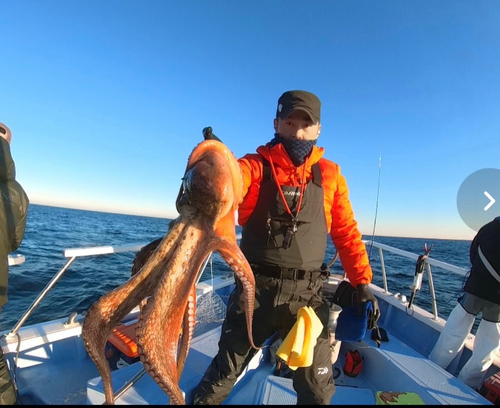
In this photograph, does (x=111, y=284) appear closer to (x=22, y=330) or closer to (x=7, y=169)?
(x=22, y=330)

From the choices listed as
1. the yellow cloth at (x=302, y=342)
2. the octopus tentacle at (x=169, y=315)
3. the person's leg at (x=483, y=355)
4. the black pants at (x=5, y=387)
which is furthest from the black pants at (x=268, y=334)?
the person's leg at (x=483, y=355)

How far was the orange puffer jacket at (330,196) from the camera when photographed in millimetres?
2559

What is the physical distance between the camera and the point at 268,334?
2.64 meters

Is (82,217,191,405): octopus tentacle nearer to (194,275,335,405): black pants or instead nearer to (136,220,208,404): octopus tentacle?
(136,220,208,404): octopus tentacle

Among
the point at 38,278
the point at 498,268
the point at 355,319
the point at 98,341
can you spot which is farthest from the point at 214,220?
the point at 38,278

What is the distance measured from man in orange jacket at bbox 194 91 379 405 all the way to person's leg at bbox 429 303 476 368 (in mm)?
2731

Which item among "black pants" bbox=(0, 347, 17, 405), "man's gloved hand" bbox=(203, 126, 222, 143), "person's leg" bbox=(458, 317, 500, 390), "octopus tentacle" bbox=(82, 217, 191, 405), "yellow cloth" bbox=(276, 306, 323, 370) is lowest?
"black pants" bbox=(0, 347, 17, 405)

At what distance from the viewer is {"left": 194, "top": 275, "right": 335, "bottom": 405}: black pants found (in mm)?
2487

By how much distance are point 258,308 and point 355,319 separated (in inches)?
46.5

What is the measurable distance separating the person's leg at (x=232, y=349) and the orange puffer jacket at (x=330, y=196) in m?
0.84

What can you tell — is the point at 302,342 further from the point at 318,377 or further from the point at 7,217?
the point at 7,217

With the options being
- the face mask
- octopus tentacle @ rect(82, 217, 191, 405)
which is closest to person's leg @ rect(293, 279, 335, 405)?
the face mask

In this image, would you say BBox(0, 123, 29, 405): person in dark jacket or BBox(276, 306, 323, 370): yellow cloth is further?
BBox(0, 123, 29, 405): person in dark jacket

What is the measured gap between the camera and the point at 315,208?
2578mm
